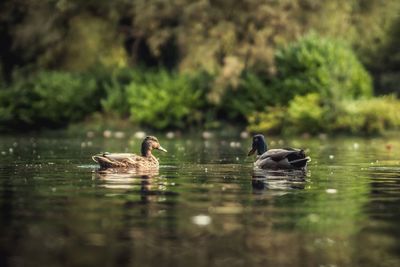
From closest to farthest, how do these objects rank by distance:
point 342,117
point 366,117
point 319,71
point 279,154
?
point 279,154 → point 342,117 → point 366,117 → point 319,71

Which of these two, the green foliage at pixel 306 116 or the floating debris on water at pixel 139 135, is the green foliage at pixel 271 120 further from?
the floating debris on water at pixel 139 135

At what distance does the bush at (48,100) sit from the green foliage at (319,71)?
10.1 metres

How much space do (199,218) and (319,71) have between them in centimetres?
3582

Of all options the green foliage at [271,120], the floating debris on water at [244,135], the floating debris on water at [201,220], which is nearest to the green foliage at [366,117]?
the green foliage at [271,120]

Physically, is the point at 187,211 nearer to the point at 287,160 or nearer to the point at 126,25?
the point at 287,160

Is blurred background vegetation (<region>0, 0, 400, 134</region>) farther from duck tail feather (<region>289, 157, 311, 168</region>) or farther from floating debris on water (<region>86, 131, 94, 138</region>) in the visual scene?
duck tail feather (<region>289, 157, 311, 168</region>)

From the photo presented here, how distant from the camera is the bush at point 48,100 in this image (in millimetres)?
50906

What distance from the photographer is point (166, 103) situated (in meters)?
49.6

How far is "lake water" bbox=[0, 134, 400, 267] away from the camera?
9664mm

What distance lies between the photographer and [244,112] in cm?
4925

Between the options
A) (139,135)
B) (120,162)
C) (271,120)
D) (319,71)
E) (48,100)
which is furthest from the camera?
(48,100)

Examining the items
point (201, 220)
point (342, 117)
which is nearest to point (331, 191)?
point (201, 220)

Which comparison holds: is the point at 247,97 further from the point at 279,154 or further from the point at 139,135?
the point at 279,154

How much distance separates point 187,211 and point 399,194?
13.7 feet
